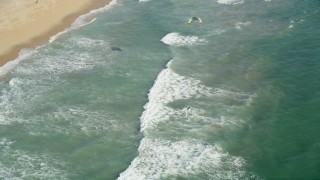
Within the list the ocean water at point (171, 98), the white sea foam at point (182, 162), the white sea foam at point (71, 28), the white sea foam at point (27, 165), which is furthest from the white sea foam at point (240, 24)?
the white sea foam at point (27, 165)

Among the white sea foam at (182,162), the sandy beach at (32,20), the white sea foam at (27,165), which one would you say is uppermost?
the sandy beach at (32,20)

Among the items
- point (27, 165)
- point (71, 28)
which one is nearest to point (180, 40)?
point (71, 28)

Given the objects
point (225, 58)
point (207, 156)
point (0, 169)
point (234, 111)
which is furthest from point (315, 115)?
point (0, 169)

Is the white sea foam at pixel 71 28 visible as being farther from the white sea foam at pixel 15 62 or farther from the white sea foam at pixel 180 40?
the white sea foam at pixel 180 40

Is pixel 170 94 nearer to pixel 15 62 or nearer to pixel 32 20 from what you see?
pixel 15 62

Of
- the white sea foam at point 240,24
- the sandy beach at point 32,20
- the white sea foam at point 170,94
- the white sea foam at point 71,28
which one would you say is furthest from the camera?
the white sea foam at point 240,24

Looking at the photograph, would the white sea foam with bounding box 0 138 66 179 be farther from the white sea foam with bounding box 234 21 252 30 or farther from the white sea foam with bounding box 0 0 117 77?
the white sea foam with bounding box 234 21 252 30

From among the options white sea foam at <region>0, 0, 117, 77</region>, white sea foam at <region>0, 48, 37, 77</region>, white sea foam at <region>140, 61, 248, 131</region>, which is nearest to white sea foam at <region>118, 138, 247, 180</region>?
white sea foam at <region>140, 61, 248, 131</region>
